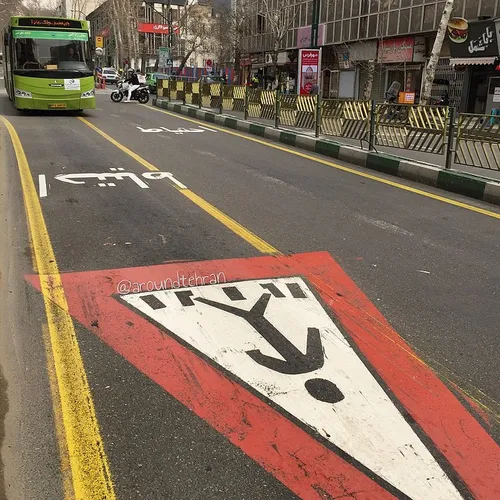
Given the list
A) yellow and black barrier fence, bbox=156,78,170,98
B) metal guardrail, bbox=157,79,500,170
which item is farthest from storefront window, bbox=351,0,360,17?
metal guardrail, bbox=157,79,500,170

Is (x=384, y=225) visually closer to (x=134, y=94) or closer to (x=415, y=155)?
(x=415, y=155)

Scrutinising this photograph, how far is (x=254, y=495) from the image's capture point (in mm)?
2451

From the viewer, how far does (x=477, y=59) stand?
941 inches

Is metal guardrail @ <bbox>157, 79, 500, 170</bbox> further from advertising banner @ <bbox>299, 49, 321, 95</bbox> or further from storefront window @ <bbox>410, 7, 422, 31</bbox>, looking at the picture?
storefront window @ <bbox>410, 7, 422, 31</bbox>

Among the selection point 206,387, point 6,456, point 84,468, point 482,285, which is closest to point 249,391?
point 206,387

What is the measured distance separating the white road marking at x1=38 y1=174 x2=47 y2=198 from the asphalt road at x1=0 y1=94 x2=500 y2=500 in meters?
0.10

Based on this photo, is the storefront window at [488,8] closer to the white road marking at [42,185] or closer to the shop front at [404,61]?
the shop front at [404,61]

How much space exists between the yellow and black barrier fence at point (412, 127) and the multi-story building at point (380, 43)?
48.3ft

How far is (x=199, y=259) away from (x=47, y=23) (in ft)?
54.1

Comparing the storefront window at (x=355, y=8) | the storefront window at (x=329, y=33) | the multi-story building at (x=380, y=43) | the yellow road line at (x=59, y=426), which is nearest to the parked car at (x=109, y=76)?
the multi-story building at (x=380, y=43)

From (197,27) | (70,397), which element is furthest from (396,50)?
(197,27)

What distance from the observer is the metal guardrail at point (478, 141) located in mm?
9289

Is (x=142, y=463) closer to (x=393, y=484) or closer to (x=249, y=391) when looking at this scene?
(x=249, y=391)

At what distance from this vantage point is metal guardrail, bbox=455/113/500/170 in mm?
9289
